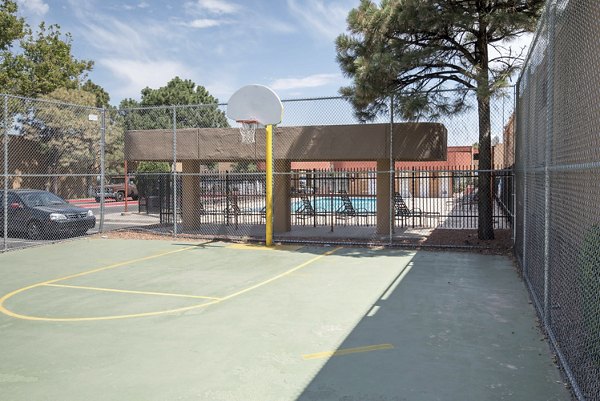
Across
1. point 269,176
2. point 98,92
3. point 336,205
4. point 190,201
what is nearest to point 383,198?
point 269,176

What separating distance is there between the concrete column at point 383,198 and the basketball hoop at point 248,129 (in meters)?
3.88

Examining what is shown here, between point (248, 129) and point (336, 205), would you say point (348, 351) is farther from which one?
point (336, 205)

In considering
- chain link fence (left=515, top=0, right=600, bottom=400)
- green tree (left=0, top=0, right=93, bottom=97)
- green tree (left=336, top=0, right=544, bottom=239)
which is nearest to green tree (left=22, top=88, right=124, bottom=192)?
green tree (left=0, top=0, right=93, bottom=97)

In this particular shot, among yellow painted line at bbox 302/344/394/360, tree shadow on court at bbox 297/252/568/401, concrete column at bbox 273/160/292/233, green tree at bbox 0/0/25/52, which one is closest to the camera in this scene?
tree shadow on court at bbox 297/252/568/401

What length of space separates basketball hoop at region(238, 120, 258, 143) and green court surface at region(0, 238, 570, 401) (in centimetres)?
467

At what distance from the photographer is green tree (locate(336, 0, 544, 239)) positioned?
461 inches

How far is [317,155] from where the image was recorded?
14.4 m

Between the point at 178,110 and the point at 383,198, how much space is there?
103ft

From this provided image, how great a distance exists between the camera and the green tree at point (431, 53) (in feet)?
38.4

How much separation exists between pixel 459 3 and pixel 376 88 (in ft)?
9.48

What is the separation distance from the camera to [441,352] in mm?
5215

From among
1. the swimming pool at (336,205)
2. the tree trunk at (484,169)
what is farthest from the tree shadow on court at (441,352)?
the swimming pool at (336,205)

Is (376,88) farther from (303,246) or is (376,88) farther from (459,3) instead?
(303,246)

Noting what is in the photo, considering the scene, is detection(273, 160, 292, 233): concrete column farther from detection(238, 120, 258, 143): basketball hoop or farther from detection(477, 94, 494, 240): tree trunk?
detection(477, 94, 494, 240): tree trunk
